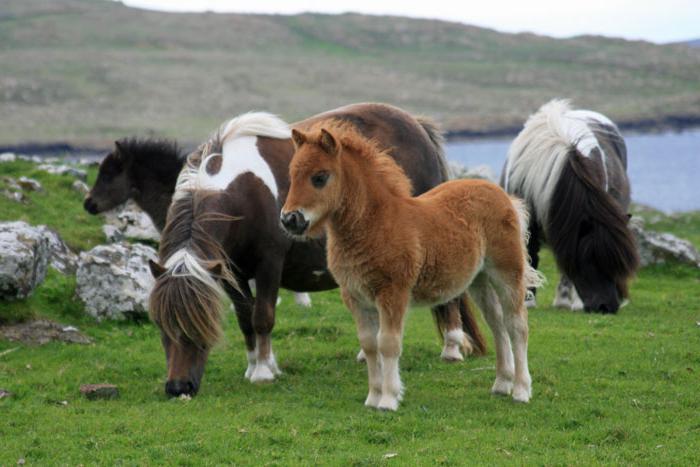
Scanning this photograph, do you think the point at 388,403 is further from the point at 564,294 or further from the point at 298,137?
the point at 564,294

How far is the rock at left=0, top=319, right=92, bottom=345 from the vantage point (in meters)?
10.3

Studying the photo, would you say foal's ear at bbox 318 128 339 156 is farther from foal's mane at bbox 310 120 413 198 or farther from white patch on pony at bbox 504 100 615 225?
white patch on pony at bbox 504 100 615 225

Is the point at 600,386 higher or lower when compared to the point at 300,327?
higher

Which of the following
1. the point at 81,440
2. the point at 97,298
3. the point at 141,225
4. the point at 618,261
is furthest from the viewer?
the point at 141,225

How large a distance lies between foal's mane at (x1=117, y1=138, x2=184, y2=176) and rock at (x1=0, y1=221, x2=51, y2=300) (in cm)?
144

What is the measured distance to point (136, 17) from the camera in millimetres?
126875

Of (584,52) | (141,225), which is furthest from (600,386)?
(584,52)

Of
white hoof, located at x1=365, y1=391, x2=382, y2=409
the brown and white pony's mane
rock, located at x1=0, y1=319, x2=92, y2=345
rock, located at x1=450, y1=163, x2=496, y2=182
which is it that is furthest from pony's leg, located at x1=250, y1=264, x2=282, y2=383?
rock, located at x1=450, y1=163, x2=496, y2=182

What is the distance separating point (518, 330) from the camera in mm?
8055

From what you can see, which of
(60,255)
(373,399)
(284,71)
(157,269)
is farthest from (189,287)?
(284,71)

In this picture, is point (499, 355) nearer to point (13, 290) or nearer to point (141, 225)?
point (13, 290)

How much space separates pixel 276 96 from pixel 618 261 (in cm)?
7858

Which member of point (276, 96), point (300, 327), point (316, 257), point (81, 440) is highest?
point (316, 257)

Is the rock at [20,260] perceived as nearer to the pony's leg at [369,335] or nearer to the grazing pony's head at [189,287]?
the grazing pony's head at [189,287]
